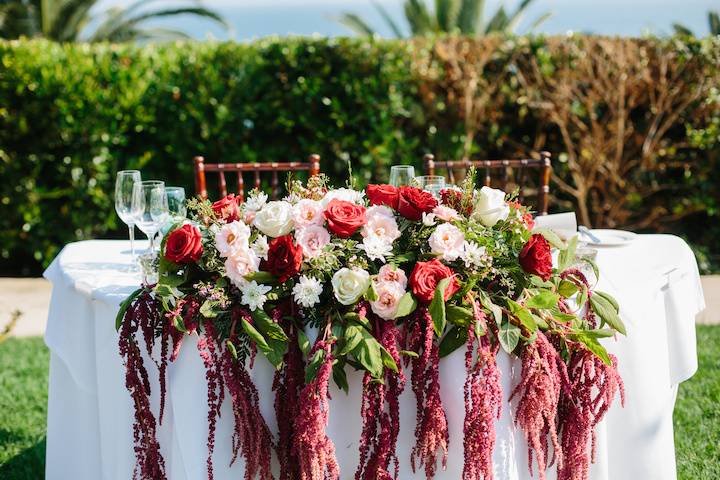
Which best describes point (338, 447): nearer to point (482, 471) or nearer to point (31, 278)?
point (482, 471)

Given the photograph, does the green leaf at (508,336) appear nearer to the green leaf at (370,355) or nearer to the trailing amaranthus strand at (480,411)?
the trailing amaranthus strand at (480,411)

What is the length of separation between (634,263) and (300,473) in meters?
1.38

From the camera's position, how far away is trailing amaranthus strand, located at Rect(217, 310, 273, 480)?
6.54ft

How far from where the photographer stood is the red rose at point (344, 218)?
2037 mm

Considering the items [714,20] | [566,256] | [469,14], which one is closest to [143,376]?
[566,256]

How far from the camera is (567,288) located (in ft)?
7.11

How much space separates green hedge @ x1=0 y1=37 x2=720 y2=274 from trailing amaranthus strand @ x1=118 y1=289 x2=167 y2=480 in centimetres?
428

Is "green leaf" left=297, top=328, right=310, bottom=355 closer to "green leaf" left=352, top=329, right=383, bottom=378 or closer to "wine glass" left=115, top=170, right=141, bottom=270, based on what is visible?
"green leaf" left=352, top=329, right=383, bottom=378

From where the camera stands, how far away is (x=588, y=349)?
2.07 metres

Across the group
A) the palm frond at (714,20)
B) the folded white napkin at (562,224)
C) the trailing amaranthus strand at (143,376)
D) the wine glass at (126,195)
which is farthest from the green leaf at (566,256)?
the palm frond at (714,20)

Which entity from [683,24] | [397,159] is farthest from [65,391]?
[683,24]

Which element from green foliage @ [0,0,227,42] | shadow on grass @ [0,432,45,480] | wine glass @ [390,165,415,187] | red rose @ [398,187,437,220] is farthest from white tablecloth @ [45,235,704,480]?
green foliage @ [0,0,227,42]

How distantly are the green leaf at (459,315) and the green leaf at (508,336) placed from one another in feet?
0.27

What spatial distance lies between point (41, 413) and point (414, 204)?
2.89 m
